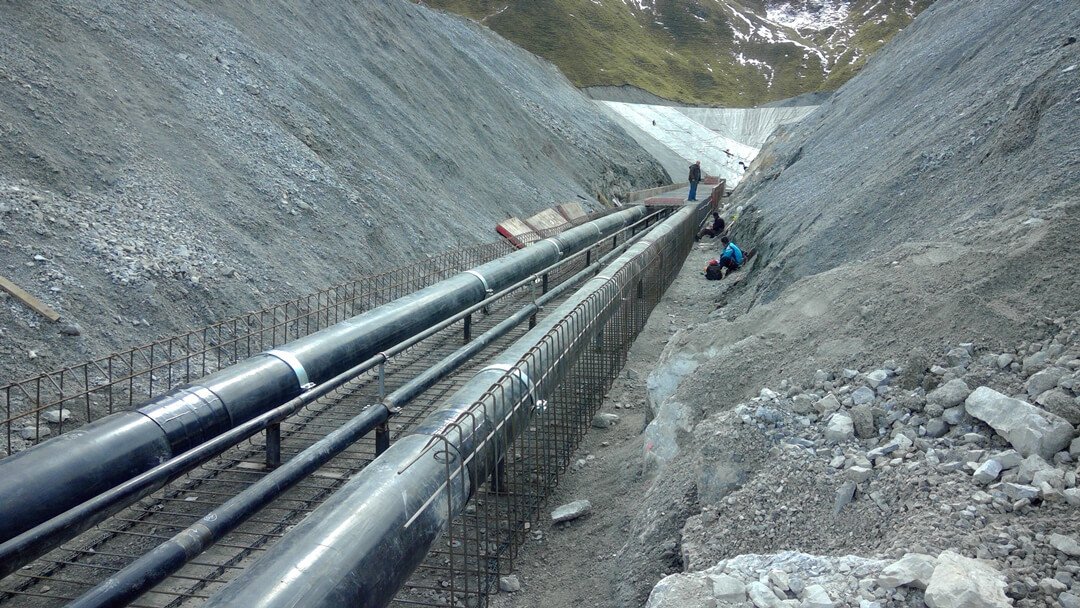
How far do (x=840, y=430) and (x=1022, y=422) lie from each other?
1.03 m

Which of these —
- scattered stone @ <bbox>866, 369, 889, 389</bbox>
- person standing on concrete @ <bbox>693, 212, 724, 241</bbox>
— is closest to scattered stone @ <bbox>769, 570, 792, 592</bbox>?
scattered stone @ <bbox>866, 369, 889, 389</bbox>

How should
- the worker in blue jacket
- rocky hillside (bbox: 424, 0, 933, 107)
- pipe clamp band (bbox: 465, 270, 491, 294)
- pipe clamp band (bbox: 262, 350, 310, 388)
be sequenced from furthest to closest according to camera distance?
rocky hillside (bbox: 424, 0, 933, 107) < the worker in blue jacket < pipe clamp band (bbox: 465, 270, 491, 294) < pipe clamp band (bbox: 262, 350, 310, 388)

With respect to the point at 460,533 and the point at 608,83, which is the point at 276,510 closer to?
the point at 460,533

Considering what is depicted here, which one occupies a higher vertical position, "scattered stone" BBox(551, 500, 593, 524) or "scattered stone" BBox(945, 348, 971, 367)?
"scattered stone" BBox(945, 348, 971, 367)

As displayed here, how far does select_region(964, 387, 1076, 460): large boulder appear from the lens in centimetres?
364

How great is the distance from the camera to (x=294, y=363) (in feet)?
24.7

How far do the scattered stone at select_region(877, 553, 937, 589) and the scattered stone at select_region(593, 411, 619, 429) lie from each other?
5.54 meters

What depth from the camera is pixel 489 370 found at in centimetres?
693

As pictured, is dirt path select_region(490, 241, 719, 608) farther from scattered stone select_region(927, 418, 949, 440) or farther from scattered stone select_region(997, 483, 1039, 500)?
scattered stone select_region(997, 483, 1039, 500)

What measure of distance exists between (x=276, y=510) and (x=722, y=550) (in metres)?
4.28

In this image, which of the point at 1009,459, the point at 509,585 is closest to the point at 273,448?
the point at 509,585

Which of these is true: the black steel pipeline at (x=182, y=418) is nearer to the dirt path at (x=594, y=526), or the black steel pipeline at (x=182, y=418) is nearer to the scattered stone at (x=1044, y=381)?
the dirt path at (x=594, y=526)

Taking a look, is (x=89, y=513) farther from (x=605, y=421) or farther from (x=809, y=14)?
(x=809, y=14)

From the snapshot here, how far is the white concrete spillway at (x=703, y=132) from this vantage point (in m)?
49.9
